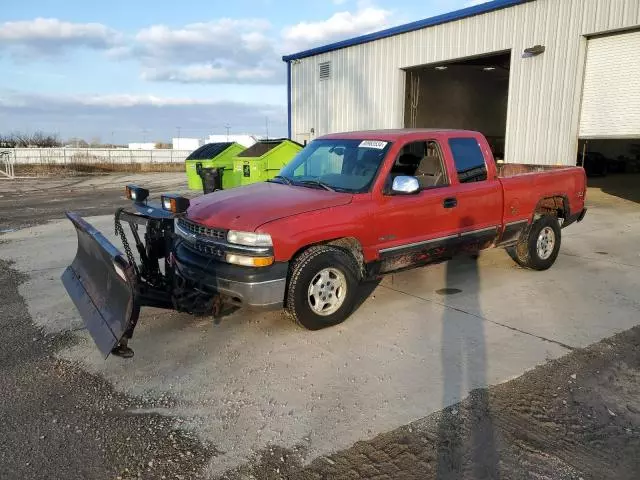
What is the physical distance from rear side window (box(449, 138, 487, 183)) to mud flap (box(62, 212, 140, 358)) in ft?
12.4

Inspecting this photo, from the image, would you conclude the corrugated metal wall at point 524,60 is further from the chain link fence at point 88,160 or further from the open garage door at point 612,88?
the chain link fence at point 88,160

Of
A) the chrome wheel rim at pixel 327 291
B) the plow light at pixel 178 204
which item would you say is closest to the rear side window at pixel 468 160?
the chrome wheel rim at pixel 327 291

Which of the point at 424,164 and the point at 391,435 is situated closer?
the point at 391,435

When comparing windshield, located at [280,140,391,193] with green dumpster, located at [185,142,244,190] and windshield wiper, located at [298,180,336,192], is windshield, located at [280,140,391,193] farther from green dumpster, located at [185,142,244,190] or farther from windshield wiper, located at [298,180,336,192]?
green dumpster, located at [185,142,244,190]

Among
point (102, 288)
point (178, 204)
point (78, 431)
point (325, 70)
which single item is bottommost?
point (78, 431)

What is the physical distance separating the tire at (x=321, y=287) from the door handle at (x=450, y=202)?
4.43 ft

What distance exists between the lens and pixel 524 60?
45.7 feet

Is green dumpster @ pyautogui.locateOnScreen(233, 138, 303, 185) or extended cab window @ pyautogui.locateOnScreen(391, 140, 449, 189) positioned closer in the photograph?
extended cab window @ pyautogui.locateOnScreen(391, 140, 449, 189)

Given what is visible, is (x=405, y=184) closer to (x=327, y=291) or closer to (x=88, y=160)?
(x=327, y=291)

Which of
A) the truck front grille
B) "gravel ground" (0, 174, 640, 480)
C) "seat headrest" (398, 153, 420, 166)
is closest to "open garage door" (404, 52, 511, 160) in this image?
"seat headrest" (398, 153, 420, 166)

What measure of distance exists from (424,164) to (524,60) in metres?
9.94

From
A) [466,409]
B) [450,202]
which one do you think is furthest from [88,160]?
[466,409]

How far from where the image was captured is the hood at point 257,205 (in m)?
4.46

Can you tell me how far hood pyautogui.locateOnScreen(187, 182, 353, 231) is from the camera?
14.6 feet
